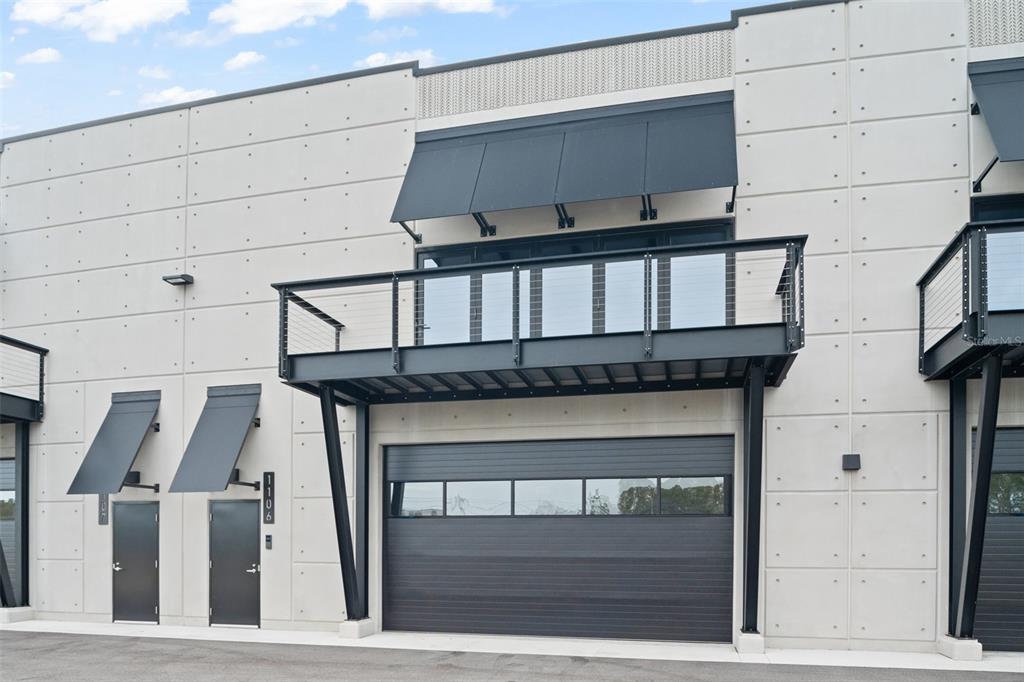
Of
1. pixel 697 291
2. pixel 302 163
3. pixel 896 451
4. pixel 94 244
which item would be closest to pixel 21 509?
pixel 94 244

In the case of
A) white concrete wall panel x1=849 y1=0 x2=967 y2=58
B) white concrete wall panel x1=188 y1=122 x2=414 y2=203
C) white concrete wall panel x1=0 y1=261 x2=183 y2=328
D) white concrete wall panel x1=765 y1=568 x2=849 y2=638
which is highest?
white concrete wall panel x1=849 y1=0 x2=967 y2=58

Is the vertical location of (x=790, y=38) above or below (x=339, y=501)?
above

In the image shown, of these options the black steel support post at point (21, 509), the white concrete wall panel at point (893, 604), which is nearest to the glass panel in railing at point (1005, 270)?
the white concrete wall panel at point (893, 604)

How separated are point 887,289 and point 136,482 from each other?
10.5m

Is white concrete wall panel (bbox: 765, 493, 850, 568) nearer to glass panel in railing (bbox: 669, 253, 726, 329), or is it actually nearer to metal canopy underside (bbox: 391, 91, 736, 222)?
glass panel in railing (bbox: 669, 253, 726, 329)

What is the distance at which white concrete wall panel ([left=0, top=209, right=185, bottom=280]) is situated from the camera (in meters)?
13.0

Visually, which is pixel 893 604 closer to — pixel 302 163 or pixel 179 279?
pixel 302 163

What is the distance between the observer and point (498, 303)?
32.7 ft

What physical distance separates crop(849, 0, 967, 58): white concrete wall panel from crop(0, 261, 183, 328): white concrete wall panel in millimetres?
9978

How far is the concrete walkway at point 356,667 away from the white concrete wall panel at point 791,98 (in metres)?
6.30

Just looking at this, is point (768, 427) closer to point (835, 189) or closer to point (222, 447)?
point (835, 189)

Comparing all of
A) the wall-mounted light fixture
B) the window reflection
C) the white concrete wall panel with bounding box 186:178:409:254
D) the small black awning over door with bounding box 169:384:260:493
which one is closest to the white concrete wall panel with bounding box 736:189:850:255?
the window reflection

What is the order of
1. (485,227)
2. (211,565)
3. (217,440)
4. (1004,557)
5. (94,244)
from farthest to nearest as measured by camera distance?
1. (94,244)
2. (211,565)
3. (217,440)
4. (485,227)
5. (1004,557)

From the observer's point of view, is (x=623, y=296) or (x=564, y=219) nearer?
(x=623, y=296)
